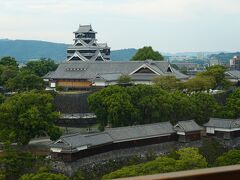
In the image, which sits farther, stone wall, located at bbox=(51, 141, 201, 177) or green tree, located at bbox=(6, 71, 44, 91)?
green tree, located at bbox=(6, 71, 44, 91)

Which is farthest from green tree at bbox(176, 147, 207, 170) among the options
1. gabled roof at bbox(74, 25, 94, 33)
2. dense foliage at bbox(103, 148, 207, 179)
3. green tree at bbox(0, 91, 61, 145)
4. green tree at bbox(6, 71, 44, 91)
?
gabled roof at bbox(74, 25, 94, 33)

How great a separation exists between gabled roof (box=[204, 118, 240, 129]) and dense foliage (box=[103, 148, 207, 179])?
4223 mm

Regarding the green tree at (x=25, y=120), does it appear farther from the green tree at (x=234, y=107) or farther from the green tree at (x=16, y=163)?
the green tree at (x=234, y=107)

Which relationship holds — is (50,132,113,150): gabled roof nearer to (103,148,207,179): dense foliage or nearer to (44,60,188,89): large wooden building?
(103,148,207,179): dense foliage

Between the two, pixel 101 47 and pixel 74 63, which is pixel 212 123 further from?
pixel 101 47

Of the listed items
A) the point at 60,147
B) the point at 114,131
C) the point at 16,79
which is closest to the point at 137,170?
the point at 60,147

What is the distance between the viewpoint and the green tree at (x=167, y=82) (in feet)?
73.2

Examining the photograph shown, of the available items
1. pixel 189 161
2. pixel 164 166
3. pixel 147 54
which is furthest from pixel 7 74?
pixel 164 166

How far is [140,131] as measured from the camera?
16375 mm

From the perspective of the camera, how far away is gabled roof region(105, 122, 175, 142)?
15.6m

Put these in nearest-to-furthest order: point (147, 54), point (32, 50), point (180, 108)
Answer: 1. point (180, 108)
2. point (147, 54)
3. point (32, 50)

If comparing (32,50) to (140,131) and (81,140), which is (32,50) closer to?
(140,131)

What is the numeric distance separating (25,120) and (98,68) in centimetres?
1405

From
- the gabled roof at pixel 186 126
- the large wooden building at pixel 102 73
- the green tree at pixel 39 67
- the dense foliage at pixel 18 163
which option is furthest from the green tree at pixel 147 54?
the dense foliage at pixel 18 163
